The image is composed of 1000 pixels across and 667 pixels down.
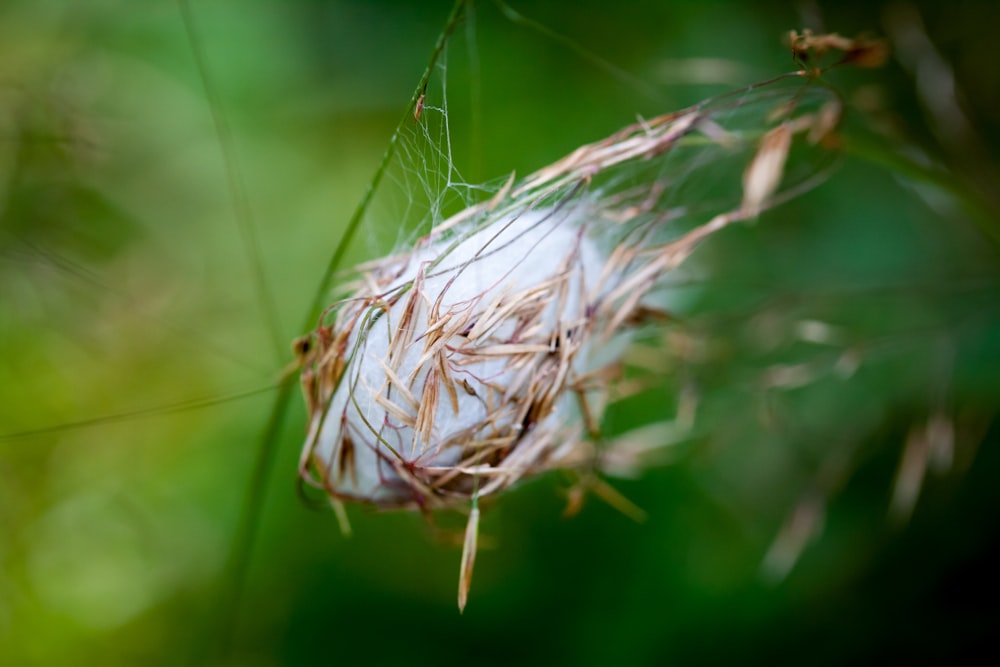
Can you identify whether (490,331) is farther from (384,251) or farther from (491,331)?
(384,251)

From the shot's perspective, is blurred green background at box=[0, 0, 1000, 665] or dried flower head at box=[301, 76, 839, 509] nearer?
dried flower head at box=[301, 76, 839, 509]

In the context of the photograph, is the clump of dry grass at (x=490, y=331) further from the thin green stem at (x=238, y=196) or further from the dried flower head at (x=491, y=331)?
the thin green stem at (x=238, y=196)

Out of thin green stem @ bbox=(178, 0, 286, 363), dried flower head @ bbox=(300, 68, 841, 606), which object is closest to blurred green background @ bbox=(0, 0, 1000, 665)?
thin green stem @ bbox=(178, 0, 286, 363)

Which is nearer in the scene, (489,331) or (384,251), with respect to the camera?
(489,331)

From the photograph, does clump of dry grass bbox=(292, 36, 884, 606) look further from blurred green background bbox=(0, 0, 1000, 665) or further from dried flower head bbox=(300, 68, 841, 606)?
blurred green background bbox=(0, 0, 1000, 665)

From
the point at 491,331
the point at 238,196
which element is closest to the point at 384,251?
the point at 238,196
